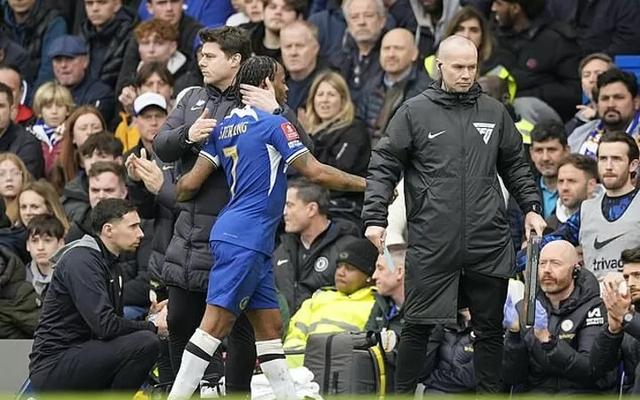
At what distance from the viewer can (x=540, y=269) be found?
11625mm

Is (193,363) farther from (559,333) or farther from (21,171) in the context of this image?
(21,171)

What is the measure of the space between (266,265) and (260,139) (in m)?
0.73

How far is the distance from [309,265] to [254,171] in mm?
3505

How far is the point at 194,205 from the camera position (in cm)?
1037

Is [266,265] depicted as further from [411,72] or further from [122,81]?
[122,81]

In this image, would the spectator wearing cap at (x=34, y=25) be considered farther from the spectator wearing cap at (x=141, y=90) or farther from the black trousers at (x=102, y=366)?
the black trousers at (x=102, y=366)

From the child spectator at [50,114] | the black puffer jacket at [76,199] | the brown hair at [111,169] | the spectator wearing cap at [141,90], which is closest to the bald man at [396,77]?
the spectator wearing cap at [141,90]

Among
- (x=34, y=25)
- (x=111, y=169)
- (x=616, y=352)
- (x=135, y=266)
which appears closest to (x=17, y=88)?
(x=34, y=25)

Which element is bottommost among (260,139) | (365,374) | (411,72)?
(365,374)

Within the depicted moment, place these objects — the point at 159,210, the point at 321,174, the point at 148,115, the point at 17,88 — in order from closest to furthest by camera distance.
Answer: the point at 321,174
the point at 159,210
the point at 148,115
the point at 17,88

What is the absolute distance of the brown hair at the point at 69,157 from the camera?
49.4 ft

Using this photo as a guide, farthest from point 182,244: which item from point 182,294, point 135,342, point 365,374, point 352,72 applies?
point 352,72

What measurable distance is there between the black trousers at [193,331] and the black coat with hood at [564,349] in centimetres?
191

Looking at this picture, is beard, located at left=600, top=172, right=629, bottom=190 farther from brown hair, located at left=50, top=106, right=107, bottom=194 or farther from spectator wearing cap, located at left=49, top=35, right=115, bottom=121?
spectator wearing cap, located at left=49, top=35, right=115, bottom=121
